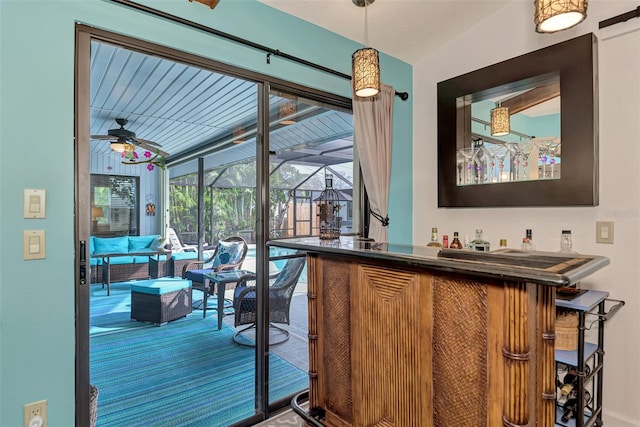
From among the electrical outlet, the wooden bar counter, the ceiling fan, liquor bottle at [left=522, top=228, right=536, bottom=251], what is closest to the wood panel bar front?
the wooden bar counter

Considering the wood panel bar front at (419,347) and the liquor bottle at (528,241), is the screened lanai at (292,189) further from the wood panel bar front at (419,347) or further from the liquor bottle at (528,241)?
the liquor bottle at (528,241)

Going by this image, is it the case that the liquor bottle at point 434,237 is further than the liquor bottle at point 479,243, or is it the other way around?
the liquor bottle at point 479,243

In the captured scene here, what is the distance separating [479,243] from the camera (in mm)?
2752

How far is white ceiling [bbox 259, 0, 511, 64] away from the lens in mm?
2416

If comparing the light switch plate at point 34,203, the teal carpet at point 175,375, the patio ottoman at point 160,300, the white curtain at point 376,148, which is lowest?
the teal carpet at point 175,375

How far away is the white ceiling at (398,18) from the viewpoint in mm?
2416

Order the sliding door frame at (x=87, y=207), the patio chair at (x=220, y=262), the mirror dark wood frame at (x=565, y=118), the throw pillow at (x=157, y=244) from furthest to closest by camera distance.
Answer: the throw pillow at (x=157, y=244), the patio chair at (x=220, y=262), the mirror dark wood frame at (x=565, y=118), the sliding door frame at (x=87, y=207)

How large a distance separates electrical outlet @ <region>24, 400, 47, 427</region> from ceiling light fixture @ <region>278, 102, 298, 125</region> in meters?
2.12

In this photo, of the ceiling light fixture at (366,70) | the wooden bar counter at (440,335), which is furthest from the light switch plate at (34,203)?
the ceiling light fixture at (366,70)

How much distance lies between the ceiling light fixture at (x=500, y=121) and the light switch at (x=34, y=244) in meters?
3.05

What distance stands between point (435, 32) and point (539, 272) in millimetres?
2573

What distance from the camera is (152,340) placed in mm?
3533

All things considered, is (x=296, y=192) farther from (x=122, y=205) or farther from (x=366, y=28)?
(x=122, y=205)

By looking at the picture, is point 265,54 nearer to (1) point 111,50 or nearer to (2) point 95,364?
(1) point 111,50
